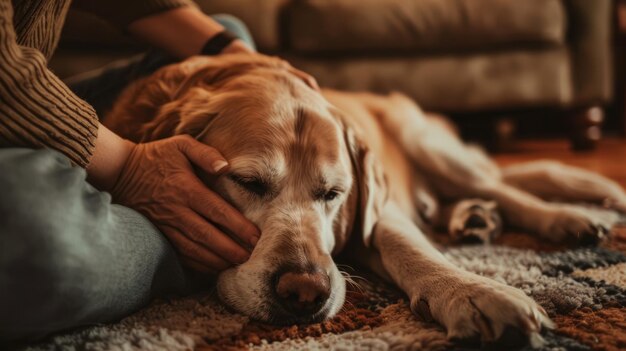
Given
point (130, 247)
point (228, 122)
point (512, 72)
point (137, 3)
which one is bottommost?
point (130, 247)

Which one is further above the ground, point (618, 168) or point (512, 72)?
point (512, 72)

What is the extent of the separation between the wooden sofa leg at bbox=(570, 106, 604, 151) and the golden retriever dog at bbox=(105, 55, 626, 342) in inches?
80.3

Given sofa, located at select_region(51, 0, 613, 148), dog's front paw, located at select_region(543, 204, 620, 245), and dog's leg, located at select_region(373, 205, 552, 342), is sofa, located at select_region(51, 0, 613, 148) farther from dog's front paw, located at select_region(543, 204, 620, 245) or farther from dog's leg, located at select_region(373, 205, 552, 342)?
dog's leg, located at select_region(373, 205, 552, 342)

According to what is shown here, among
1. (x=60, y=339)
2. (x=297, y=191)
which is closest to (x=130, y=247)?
(x=60, y=339)

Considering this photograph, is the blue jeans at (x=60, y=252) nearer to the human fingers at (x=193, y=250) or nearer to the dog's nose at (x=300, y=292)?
the human fingers at (x=193, y=250)

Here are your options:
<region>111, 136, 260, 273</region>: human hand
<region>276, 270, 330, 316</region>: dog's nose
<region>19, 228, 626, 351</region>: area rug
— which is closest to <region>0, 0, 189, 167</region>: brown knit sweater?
<region>111, 136, 260, 273</region>: human hand

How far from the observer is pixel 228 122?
54.4 inches

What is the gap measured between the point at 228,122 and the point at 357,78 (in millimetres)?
2351

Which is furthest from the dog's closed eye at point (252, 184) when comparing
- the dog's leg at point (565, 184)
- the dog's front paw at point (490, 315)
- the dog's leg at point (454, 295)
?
the dog's leg at point (565, 184)

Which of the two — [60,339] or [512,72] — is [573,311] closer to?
[60,339]

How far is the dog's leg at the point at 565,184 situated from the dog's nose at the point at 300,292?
1623 millimetres

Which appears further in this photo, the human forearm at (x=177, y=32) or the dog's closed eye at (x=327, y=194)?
the human forearm at (x=177, y=32)

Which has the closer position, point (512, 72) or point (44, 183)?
point (44, 183)

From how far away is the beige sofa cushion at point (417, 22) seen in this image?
138 inches
